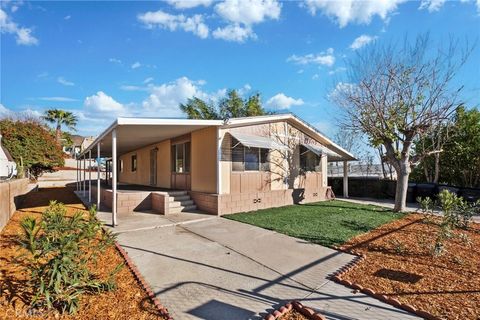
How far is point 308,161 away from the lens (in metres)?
16.7

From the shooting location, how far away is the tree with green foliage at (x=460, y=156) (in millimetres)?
17078

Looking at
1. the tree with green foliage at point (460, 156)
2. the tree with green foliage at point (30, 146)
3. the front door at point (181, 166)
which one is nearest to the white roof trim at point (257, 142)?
the front door at point (181, 166)

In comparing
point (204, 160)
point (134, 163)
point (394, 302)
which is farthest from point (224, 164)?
point (134, 163)

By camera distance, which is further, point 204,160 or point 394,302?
point 204,160

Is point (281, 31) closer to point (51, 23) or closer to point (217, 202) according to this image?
point (217, 202)

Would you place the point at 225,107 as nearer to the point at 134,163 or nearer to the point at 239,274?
the point at 134,163

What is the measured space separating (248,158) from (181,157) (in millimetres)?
3696

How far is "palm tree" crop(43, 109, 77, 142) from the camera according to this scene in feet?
159

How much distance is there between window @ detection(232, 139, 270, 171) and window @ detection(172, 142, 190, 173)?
2712mm

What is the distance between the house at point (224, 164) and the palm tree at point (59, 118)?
4036cm

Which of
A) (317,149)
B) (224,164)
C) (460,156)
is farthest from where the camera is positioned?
(460,156)

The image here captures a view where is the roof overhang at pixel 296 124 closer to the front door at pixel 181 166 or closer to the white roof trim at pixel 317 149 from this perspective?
the white roof trim at pixel 317 149

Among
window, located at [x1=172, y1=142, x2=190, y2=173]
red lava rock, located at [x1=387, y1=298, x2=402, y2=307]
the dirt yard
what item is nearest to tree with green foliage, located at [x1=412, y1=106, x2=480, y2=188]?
the dirt yard

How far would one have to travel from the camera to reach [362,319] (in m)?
3.95
